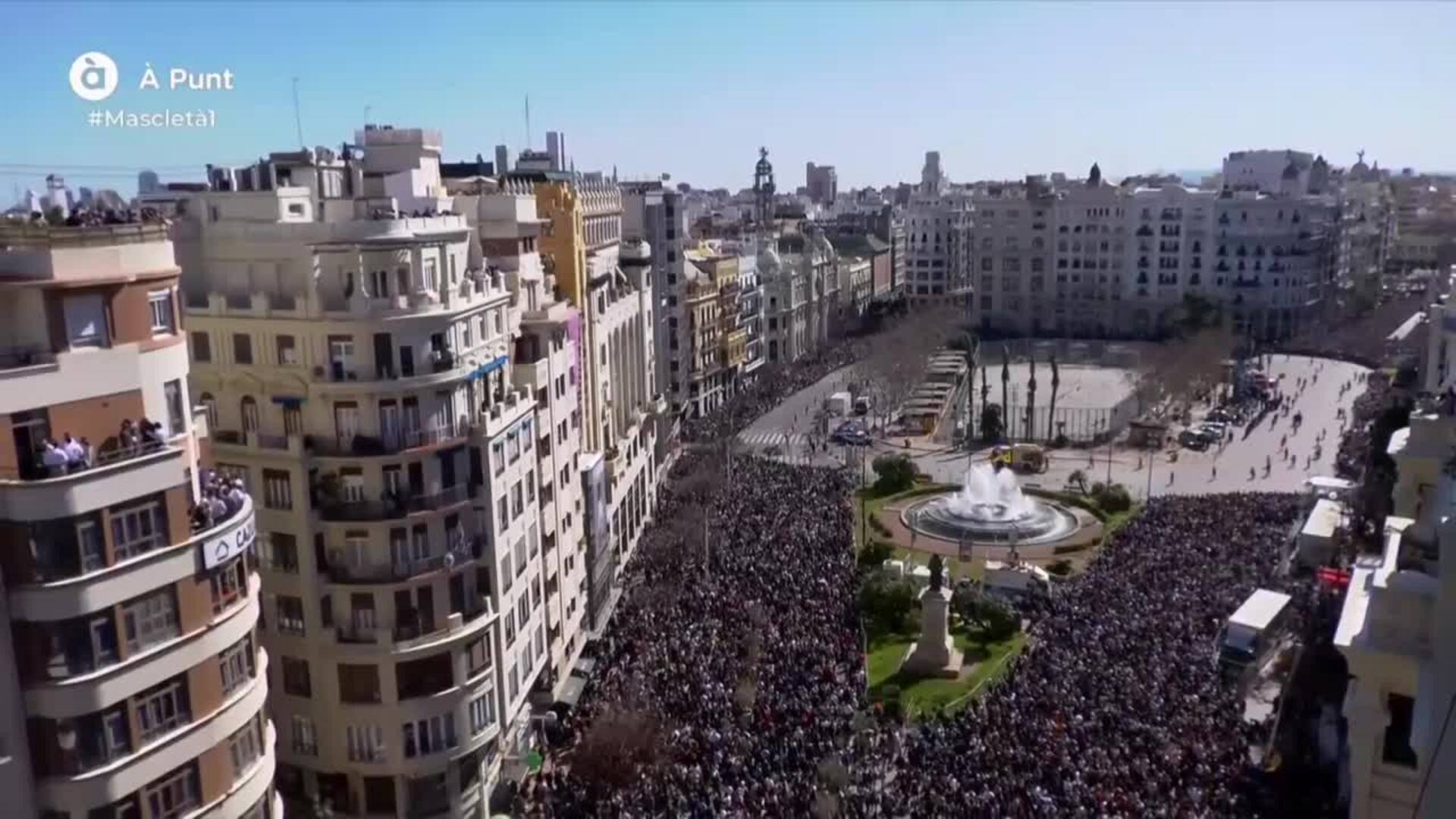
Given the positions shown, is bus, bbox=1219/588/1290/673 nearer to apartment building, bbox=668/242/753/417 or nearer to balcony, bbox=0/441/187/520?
balcony, bbox=0/441/187/520

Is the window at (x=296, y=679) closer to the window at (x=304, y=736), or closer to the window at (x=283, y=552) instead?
the window at (x=304, y=736)

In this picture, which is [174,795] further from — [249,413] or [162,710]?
[249,413]

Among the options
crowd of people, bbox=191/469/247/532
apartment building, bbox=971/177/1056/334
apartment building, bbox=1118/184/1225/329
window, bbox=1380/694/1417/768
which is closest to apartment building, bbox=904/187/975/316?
apartment building, bbox=971/177/1056/334

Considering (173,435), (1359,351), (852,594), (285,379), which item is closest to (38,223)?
(173,435)

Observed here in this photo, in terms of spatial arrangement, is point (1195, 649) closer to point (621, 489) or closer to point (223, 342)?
point (621, 489)

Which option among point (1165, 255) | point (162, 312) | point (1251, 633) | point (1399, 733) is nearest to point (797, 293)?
point (1165, 255)

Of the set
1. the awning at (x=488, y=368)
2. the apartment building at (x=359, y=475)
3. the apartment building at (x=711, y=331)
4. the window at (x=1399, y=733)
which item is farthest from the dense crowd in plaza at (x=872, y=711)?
the apartment building at (x=711, y=331)
